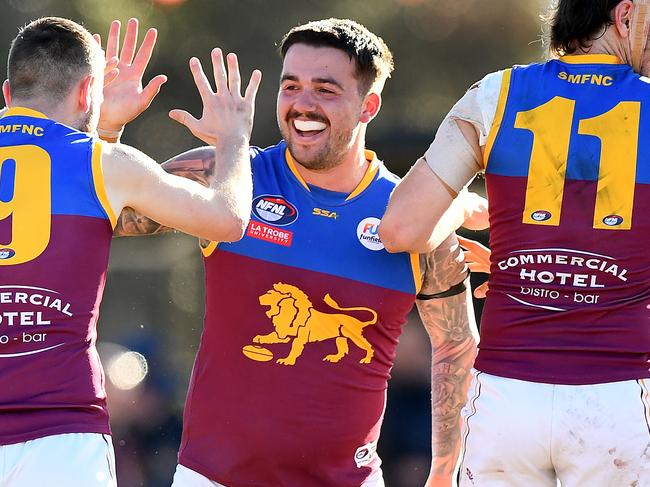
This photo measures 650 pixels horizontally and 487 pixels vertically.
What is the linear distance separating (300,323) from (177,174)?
794 mm

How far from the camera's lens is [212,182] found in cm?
386

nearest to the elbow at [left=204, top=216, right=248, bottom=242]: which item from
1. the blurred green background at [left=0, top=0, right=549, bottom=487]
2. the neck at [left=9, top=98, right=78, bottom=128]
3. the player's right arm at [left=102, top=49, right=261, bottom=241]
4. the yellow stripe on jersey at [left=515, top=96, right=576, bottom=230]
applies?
the player's right arm at [left=102, top=49, right=261, bottom=241]

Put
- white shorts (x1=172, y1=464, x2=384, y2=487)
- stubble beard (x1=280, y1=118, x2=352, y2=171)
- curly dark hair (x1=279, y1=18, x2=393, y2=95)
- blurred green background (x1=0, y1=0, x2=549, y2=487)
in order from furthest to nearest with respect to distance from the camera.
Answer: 1. blurred green background (x1=0, y1=0, x2=549, y2=487)
2. curly dark hair (x1=279, y1=18, x2=393, y2=95)
3. stubble beard (x1=280, y1=118, x2=352, y2=171)
4. white shorts (x1=172, y1=464, x2=384, y2=487)

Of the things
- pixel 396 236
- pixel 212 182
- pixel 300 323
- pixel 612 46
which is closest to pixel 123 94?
pixel 212 182

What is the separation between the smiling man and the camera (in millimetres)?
4203

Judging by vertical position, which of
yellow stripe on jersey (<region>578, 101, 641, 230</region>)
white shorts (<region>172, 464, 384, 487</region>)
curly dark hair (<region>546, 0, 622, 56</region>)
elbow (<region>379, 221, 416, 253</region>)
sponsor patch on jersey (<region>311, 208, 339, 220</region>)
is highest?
curly dark hair (<region>546, 0, 622, 56</region>)

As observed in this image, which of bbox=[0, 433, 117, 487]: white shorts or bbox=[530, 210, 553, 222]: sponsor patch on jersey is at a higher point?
bbox=[530, 210, 553, 222]: sponsor patch on jersey

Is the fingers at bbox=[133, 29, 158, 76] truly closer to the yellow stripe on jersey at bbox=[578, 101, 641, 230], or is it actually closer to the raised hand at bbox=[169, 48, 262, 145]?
the raised hand at bbox=[169, 48, 262, 145]

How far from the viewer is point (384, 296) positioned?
14.4ft

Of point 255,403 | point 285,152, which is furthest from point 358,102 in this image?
point 255,403

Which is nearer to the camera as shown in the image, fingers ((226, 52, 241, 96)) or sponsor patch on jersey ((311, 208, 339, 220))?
fingers ((226, 52, 241, 96))

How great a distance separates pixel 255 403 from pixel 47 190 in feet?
4.14

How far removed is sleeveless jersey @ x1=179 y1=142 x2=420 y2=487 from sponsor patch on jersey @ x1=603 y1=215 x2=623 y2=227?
1230 mm

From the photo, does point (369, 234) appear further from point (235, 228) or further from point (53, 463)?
point (53, 463)
